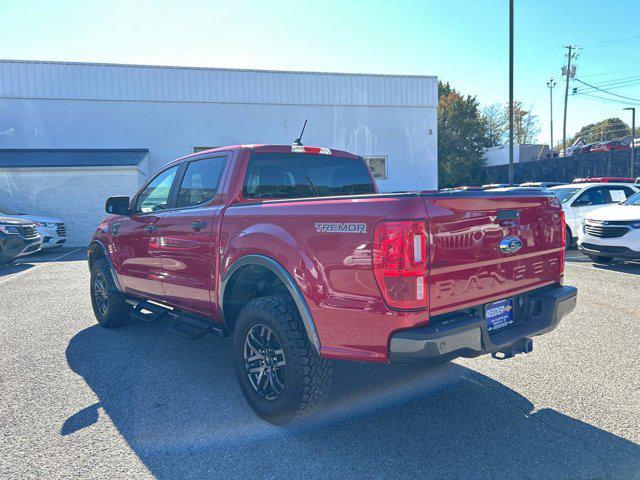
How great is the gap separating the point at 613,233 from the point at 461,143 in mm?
34018

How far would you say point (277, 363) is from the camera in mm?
3133

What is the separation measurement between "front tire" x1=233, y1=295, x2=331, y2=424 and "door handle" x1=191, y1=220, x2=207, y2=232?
34.4 inches

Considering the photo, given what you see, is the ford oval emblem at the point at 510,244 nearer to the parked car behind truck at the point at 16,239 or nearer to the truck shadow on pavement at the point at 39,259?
the truck shadow on pavement at the point at 39,259

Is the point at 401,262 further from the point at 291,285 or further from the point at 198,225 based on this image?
the point at 198,225

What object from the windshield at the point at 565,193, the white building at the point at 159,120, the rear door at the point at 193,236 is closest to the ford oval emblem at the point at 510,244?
the rear door at the point at 193,236

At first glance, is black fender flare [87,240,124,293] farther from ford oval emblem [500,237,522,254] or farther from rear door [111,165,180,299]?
ford oval emblem [500,237,522,254]

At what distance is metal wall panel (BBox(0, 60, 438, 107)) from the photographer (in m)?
19.4

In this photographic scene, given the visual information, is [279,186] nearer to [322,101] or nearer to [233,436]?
[233,436]

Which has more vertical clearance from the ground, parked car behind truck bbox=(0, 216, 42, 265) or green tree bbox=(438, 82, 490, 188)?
green tree bbox=(438, 82, 490, 188)

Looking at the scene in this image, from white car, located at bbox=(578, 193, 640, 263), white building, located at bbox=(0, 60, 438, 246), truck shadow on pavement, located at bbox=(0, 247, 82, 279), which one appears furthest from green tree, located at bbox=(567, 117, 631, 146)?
truck shadow on pavement, located at bbox=(0, 247, 82, 279)

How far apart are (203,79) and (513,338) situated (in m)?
20.4

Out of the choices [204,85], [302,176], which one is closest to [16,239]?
[302,176]

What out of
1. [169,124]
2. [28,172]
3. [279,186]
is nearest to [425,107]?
[169,124]

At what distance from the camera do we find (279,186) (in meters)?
3.99
